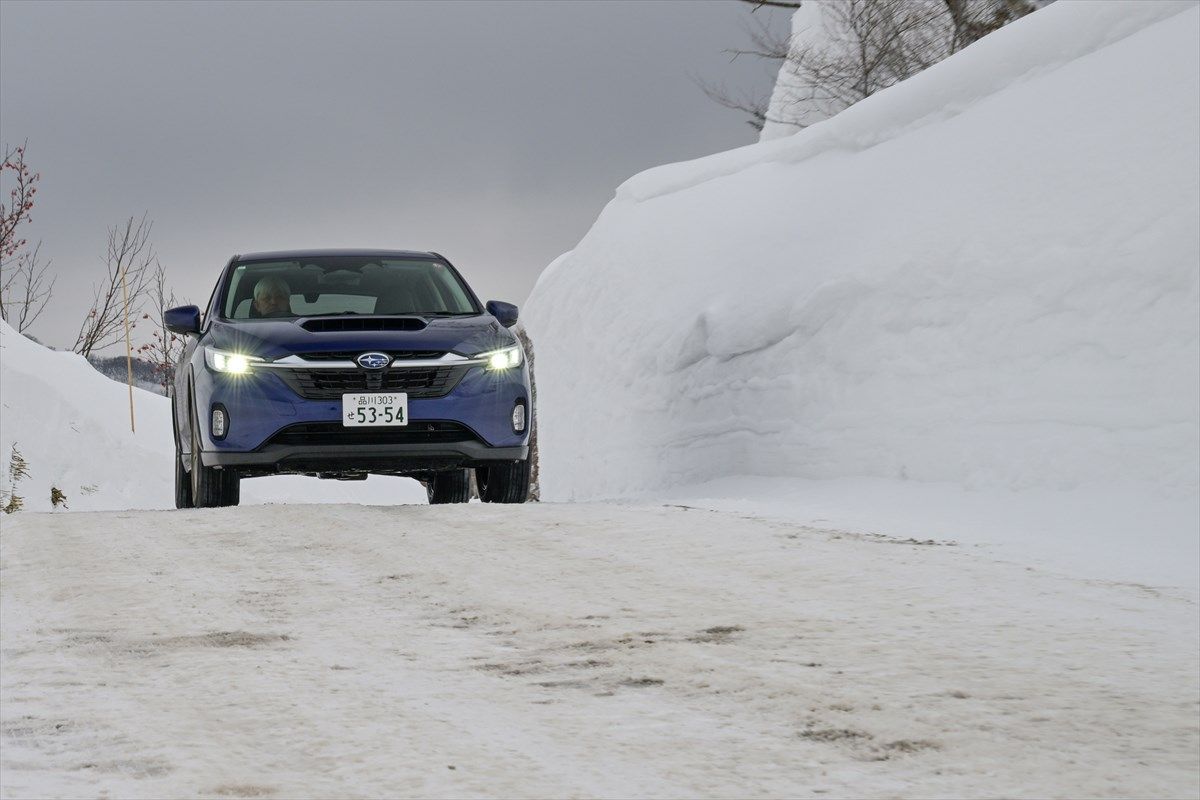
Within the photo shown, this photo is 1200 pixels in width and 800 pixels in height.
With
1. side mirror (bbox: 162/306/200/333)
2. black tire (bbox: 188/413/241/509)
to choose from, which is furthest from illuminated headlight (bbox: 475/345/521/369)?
side mirror (bbox: 162/306/200/333)

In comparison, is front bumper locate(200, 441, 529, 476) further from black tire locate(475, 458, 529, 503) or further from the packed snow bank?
the packed snow bank

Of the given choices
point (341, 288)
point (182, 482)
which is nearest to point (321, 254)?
point (341, 288)

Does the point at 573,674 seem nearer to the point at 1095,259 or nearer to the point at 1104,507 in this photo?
the point at 1104,507

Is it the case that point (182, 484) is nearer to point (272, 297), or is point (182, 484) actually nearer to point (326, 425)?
point (272, 297)

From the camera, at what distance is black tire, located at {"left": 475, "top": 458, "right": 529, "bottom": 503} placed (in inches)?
375

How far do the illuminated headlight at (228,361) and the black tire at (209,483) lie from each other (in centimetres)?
40

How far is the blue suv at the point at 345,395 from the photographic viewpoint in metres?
8.73

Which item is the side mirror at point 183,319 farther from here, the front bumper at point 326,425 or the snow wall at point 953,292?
the snow wall at point 953,292

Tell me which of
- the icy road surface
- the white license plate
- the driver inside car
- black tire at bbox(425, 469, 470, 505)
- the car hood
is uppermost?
the driver inside car

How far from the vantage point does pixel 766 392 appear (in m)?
12.3

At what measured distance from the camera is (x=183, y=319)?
943 centimetres

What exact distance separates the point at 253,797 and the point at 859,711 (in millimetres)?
1643

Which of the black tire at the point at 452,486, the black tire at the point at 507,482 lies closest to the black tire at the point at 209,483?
the black tire at the point at 507,482

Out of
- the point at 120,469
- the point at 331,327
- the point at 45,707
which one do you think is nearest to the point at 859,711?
the point at 45,707
